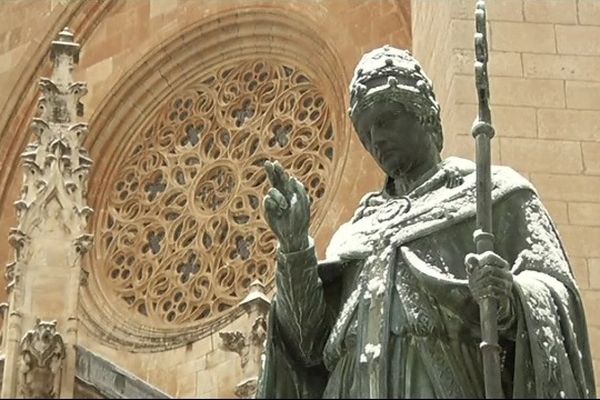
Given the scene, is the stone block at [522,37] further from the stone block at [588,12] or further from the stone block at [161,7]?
the stone block at [161,7]

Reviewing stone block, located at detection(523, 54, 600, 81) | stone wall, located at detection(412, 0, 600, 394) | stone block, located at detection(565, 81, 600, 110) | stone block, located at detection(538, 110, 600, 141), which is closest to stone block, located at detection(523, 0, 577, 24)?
stone wall, located at detection(412, 0, 600, 394)

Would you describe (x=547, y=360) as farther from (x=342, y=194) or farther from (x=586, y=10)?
(x=342, y=194)

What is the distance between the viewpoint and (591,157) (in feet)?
30.7

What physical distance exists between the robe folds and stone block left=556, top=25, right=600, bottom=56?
179 inches

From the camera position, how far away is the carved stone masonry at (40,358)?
9633 millimetres

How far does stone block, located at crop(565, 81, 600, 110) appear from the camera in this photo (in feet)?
31.3

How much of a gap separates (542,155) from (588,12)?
0.91 m

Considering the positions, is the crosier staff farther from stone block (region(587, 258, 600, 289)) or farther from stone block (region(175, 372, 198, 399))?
stone block (region(175, 372, 198, 399))

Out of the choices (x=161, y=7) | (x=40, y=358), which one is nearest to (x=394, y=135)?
(x=40, y=358)

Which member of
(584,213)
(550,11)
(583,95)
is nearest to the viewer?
(584,213)

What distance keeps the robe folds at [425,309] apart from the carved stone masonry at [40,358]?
4.54m

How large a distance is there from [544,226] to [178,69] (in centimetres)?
1118

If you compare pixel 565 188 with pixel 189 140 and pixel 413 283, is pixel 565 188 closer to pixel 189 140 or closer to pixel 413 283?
pixel 413 283

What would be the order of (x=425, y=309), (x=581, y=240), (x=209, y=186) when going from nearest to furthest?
(x=425, y=309) → (x=581, y=240) → (x=209, y=186)
